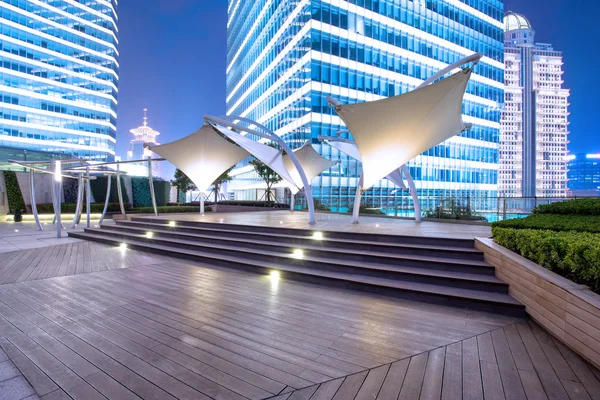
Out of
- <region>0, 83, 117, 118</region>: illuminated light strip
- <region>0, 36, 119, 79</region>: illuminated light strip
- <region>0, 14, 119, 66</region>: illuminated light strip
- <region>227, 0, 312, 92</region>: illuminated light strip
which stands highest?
<region>0, 14, 119, 66</region>: illuminated light strip

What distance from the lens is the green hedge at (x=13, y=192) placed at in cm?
2153

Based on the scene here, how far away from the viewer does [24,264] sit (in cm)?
803

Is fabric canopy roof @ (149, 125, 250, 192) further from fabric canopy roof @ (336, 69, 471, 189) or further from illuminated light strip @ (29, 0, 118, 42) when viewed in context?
illuminated light strip @ (29, 0, 118, 42)

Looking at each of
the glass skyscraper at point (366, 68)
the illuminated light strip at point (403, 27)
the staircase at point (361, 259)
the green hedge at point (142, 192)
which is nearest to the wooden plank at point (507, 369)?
the staircase at point (361, 259)

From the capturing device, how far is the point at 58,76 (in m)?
60.5

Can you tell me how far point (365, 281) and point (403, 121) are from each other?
188 inches

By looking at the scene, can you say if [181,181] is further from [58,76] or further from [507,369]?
[58,76]

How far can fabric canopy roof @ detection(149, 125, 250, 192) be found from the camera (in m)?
16.0

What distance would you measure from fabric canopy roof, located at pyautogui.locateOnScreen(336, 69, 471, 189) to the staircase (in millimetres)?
2827

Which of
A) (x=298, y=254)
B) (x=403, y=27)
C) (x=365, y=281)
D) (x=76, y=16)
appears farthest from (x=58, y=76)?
(x=365, y=281)

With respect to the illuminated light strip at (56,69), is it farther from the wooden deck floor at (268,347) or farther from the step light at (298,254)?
the step light at (298,254)

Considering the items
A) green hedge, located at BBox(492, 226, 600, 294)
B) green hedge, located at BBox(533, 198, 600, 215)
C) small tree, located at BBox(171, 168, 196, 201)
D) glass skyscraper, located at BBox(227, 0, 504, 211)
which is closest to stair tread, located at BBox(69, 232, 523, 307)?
green hedge, located at BBox(492, 226, 600, 294)

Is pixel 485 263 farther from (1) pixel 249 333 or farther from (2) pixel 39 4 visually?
(2) pixel 39 4

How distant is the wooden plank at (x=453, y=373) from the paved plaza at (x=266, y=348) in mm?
16
